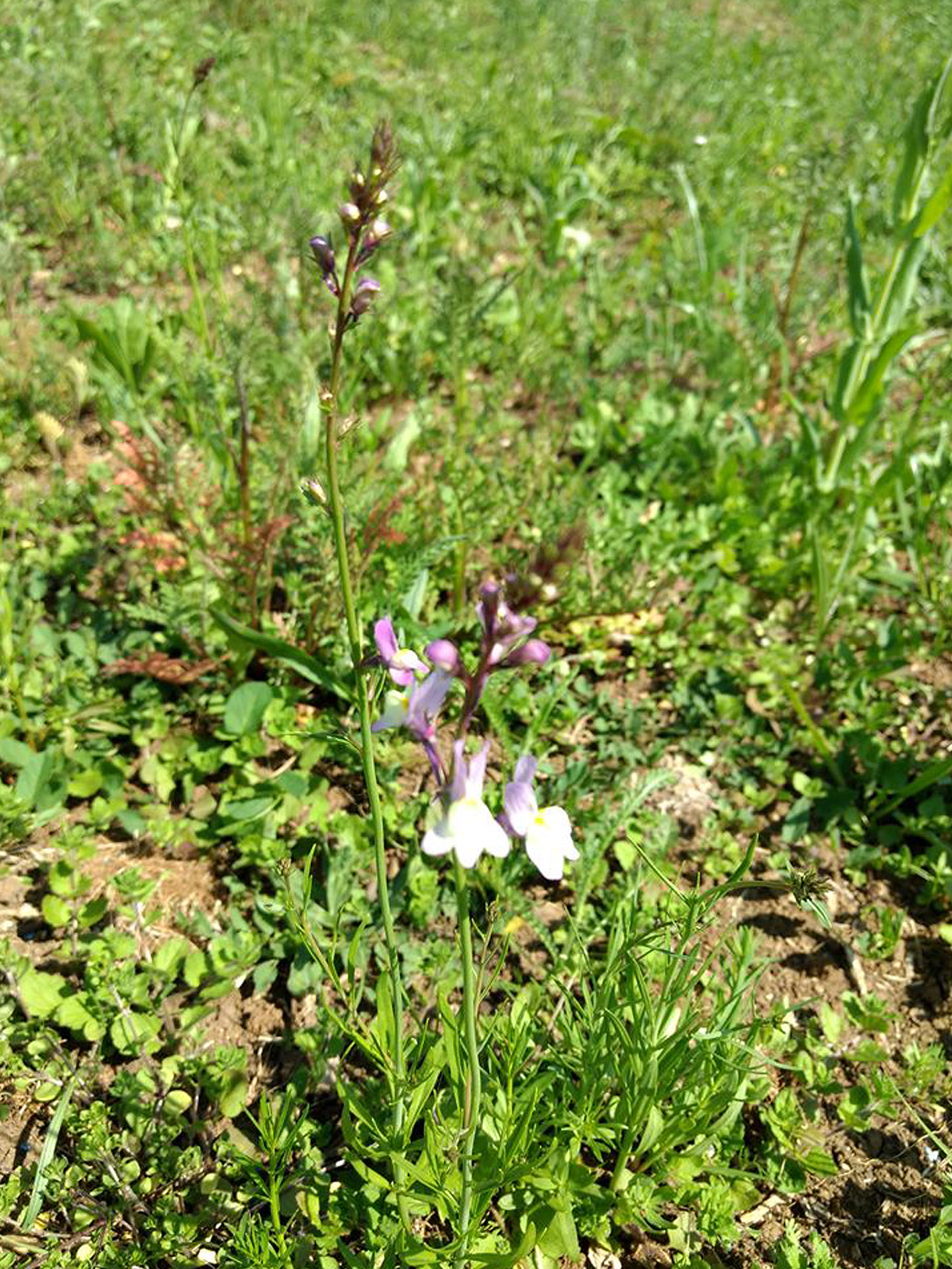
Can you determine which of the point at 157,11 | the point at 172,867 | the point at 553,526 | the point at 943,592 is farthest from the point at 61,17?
the point at 943,592

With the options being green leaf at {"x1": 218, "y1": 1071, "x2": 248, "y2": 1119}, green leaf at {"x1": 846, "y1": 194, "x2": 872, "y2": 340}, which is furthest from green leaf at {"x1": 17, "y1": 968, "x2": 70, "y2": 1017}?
green leaf at {"x1": 846, "y1": 194, "x2": 872, "y2": 340}

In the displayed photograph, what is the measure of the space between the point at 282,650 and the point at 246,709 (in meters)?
0.23

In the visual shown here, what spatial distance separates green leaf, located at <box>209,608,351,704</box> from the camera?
2.39 metres

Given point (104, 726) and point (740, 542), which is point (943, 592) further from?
point (104, 726)

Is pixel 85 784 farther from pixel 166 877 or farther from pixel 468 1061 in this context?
pixel 468 1061

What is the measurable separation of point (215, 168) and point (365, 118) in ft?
3.73

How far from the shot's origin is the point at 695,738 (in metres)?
2.80

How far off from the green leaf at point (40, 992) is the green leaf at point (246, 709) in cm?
73

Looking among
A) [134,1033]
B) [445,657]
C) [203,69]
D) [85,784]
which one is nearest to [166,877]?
[85,784]

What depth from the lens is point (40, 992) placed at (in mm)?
2027

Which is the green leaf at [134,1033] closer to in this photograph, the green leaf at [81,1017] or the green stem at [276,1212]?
the green leaf at [81,1017]

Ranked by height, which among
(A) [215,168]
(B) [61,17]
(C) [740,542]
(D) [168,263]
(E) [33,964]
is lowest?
(E) [33,964]

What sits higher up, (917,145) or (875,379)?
(917,145)

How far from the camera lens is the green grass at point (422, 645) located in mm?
1810
